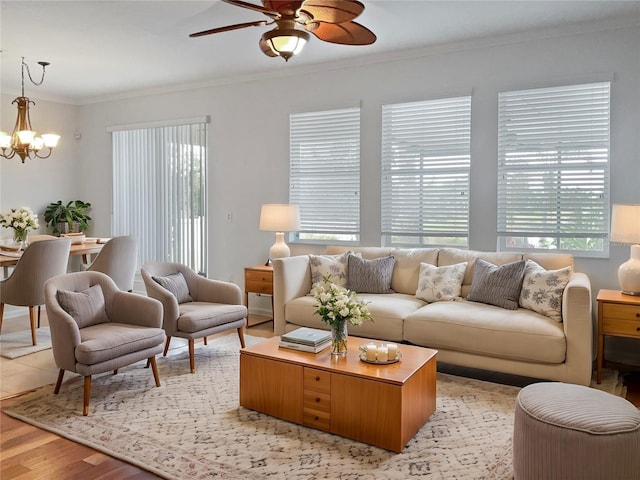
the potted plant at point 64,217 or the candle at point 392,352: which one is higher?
the potted plant at point 64,217

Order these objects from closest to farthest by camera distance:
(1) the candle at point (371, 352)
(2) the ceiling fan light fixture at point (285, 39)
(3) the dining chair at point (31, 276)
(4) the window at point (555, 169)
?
(2) the ceiling fan light fixture at point (285, 39) → (1) the candle at point (371, 352) → (4) the window at point (555, 169) → (3) the dining chair at point (31, 276)

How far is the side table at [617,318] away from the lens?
3.54m

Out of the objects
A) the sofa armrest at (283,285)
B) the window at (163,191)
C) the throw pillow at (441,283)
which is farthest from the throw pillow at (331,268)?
the window at (163,191)

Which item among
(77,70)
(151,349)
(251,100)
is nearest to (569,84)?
(251,100)

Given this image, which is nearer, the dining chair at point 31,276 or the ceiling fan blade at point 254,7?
the ceiling fan blade at point 254,7

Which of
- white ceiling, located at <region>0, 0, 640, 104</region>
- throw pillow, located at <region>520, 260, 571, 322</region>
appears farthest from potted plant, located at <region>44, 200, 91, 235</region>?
throw pillow, located at <region>520, 260, 571, 322</region>

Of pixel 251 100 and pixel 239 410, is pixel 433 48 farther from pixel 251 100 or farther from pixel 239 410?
pixel 239 410

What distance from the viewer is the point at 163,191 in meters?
6.65

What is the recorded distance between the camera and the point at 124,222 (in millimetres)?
7117

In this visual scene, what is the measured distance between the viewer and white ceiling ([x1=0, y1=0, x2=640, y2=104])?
382 centimetres

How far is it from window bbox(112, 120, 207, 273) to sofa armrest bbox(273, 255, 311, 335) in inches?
80.3

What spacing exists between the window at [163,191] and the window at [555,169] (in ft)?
11.6

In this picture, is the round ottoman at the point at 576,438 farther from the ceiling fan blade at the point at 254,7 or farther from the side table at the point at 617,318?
the ceiling fan blade at the point at 254,7

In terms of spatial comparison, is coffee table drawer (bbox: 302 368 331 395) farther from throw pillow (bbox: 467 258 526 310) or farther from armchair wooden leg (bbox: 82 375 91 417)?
throw pillow (bbox: 467 258 526 310)
